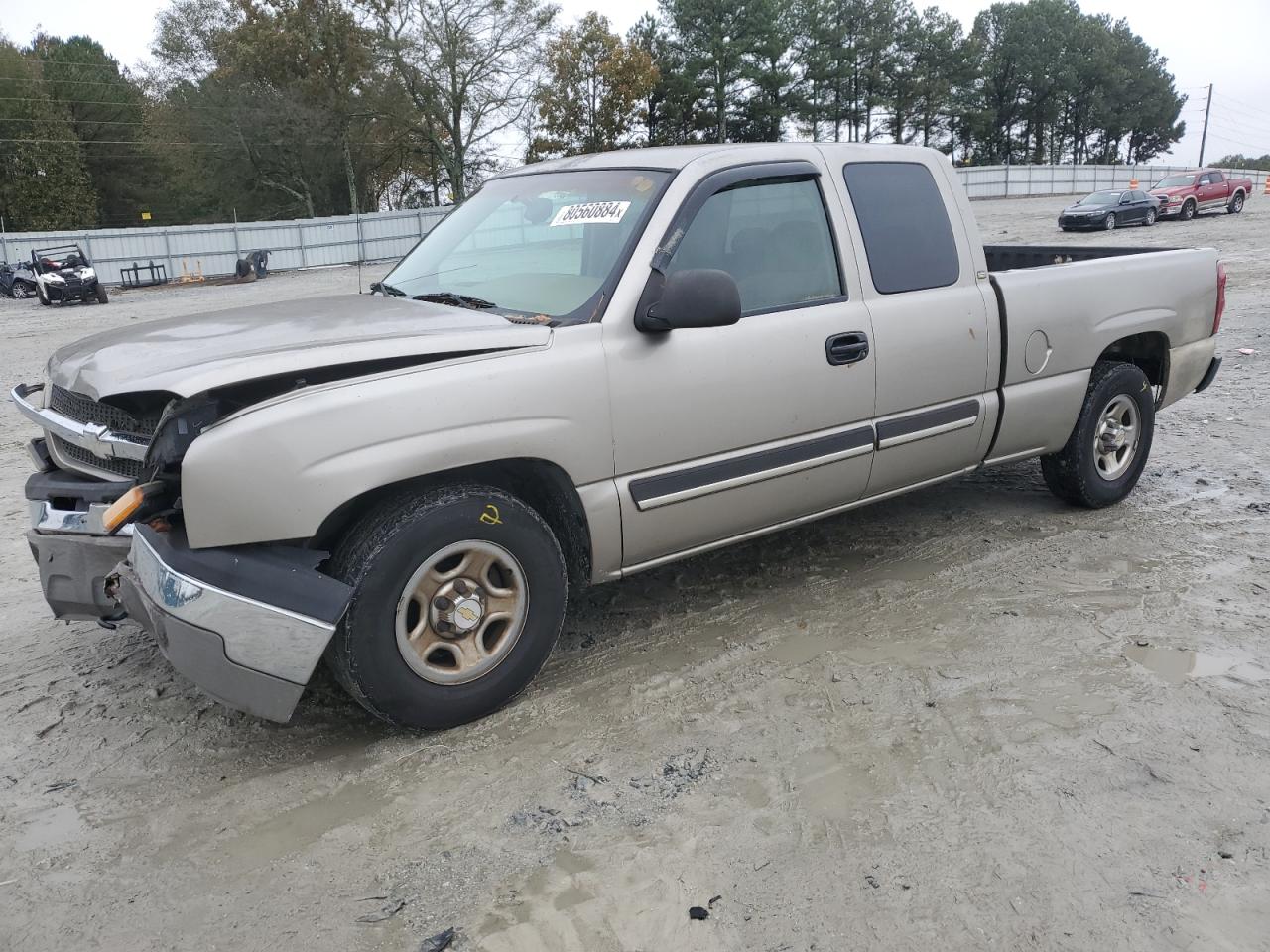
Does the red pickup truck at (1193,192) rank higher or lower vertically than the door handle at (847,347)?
lower

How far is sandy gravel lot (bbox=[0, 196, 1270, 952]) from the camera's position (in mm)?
2520

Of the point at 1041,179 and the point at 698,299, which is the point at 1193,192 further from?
the point at 698,299

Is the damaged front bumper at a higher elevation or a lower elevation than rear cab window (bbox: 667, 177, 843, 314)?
lower

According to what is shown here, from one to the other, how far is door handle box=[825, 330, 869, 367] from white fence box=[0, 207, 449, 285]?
25.9 metres

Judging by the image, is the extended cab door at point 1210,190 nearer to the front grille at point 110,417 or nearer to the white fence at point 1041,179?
the white fence at point 1041,179

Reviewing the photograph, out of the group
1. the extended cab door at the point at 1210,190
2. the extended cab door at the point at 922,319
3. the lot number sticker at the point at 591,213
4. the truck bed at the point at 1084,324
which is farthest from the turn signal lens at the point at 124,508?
the extended cab door at the point at 1210,190

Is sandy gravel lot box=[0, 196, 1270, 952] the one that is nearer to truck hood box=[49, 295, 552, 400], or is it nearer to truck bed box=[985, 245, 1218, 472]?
truck bed box=[985, 245, 1218, 472]

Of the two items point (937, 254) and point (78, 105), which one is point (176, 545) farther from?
point (78, 105)

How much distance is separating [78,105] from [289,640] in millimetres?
59434

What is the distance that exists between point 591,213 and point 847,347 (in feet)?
3.74

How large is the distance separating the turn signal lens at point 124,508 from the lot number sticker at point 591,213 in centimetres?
184

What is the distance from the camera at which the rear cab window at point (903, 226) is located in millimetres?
4281

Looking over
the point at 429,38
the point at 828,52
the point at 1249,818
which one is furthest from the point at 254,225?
the point at 828,52

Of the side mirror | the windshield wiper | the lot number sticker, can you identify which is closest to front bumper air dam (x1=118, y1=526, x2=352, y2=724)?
the windshield wiper
